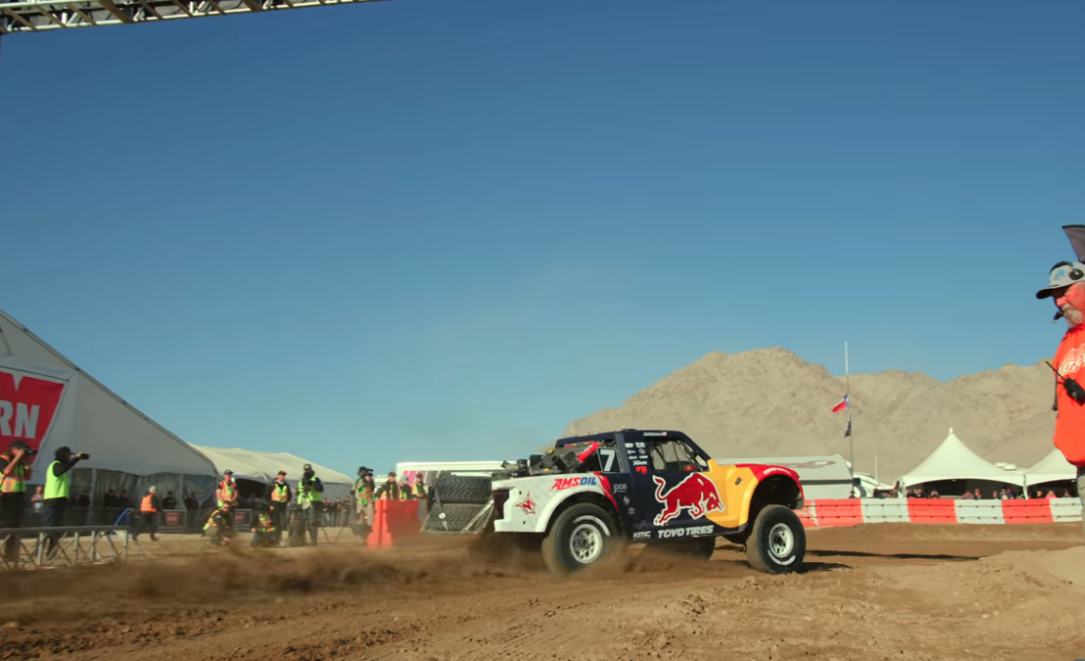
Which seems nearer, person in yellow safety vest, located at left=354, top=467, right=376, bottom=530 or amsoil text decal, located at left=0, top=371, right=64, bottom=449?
amsoil text decal, located at left=0, top=371, right=64, bottom=449

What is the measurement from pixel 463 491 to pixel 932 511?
863 inches

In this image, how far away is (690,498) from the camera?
10.9 meters

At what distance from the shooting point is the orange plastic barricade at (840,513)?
1114 inches

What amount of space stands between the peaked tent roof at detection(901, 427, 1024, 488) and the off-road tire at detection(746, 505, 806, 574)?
33.4m

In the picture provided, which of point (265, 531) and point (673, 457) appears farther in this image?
point (265, 531)

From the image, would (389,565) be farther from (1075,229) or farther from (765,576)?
(1075,229)

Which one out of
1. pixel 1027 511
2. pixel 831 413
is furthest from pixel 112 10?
pixel 831 413

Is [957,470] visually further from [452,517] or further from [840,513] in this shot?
[452,517]

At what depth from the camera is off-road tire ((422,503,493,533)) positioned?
33.7ft

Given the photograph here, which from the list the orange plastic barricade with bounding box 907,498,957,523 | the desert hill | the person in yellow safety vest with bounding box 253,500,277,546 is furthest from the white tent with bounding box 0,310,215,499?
the desert hill

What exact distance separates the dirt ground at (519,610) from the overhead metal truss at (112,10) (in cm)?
937

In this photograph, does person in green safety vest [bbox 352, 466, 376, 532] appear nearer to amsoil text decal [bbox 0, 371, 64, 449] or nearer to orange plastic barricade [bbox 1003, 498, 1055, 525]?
amsoil text decal [bbox 0, 371, 64, 449]

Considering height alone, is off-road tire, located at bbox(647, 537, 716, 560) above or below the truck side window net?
below

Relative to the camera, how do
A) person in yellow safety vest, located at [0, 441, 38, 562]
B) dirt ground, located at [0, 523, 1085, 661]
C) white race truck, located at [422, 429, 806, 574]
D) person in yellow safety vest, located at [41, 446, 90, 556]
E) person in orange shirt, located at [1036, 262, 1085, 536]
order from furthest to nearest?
person in yellow safety vest, located at [41, 446, 90, 556] → person in yellow safety vest, located at [0, 441, 38, 562] → white race truck, located at [422, 429, 806, 574] → dirt ground, located at [0, 523, 1085, 661] → person in orange shirt, located at [1036, 262, 1085, 536]
